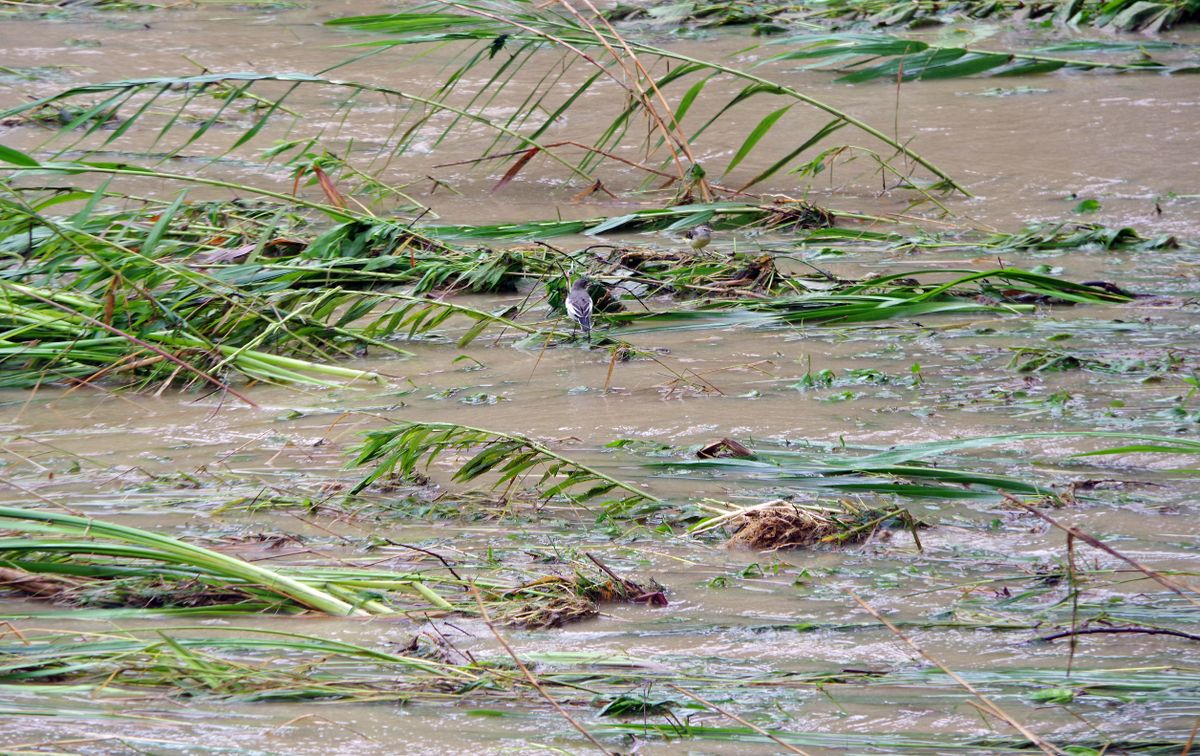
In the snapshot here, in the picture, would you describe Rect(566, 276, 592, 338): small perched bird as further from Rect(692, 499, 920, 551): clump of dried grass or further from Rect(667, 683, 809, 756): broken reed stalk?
Rect(667, 683, 809, 756): broken reed stalk

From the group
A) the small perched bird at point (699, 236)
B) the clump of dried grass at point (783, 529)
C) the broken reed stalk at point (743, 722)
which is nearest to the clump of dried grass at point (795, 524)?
the clump of dried grass at point (783, 529)

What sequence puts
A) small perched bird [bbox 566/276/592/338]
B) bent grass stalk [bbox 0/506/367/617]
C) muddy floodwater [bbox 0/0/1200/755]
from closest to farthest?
muddy floodwater [bbox 0/0/1200/755], bent grass stalk [bbox 0/506/367/617], small perched bird [bbox 566/276/592/338]

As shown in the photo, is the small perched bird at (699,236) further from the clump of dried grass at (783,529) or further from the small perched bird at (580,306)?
the clump of dried grass at (783,529)

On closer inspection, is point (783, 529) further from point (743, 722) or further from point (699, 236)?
point (699, 236)

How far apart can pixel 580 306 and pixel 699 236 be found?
3.77 ft

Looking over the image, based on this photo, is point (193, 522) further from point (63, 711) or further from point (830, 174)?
point (830, 174)

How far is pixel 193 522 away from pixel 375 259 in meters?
1.71

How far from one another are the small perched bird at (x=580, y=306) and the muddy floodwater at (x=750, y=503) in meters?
0.09

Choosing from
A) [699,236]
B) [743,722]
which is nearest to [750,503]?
[743,722]

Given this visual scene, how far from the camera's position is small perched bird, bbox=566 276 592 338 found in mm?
3568

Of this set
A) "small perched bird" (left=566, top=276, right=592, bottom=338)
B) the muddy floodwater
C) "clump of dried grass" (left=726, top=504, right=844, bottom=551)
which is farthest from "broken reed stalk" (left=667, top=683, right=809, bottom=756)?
"small perched bird" (left=566, top=276, right=592, bottom=338)

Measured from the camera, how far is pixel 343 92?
706 centimetres

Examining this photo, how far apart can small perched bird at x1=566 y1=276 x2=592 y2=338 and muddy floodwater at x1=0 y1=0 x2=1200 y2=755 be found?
9cm

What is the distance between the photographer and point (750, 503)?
2.48 metres
